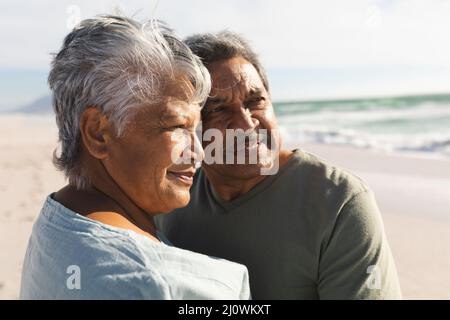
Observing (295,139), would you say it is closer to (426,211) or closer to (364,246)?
(426,211)

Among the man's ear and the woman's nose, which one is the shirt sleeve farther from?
the man's ear

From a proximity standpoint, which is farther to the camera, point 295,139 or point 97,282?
point 295,139

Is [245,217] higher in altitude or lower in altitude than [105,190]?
lower

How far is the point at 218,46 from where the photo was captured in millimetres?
2092

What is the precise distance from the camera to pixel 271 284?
6.55ft

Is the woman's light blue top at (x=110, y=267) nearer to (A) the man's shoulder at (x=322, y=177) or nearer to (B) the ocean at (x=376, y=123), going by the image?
(A) the man's shoulder at (x=322, y=177)

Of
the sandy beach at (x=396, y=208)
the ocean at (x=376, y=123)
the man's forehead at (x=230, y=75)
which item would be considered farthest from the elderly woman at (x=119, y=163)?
the ocean at (x=376, y=123)

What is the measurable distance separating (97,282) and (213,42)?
1094mm

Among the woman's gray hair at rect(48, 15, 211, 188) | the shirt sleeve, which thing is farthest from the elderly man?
the woman's gray hair at rect(48, 15, 211, 188)

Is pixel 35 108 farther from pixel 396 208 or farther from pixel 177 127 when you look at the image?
pixel 177 127
